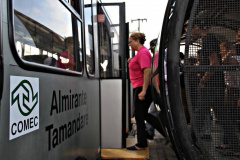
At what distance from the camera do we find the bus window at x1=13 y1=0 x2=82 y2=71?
1400mm

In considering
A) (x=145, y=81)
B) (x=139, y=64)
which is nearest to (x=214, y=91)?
(x=145, y=81)

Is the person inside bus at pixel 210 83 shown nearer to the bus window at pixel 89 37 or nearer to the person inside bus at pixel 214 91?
the person inside bus at pixel 214 91

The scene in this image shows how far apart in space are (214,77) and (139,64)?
2.02 m

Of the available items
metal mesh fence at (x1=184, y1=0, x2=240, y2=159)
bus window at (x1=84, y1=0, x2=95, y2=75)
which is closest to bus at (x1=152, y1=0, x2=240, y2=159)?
metal mesh fence at (x1=184, y1=0, x2=240, y2=159)

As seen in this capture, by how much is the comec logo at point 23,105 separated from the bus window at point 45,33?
0.14 metres

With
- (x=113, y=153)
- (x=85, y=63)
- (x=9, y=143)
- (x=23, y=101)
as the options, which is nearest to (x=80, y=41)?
(x=85, y=63)

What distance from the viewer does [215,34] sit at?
5.62ft

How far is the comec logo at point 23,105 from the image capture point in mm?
1273

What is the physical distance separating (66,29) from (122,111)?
193cm

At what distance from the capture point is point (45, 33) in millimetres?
1730

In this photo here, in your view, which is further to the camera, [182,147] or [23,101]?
[182,147]

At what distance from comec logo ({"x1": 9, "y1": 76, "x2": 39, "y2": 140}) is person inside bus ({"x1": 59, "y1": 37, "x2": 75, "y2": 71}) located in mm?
630

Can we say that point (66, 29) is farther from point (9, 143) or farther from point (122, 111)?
point (122, 111)

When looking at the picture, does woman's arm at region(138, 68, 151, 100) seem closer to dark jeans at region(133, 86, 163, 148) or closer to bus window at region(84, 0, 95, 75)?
dark jeans at region(133, 86, 163, 148)
